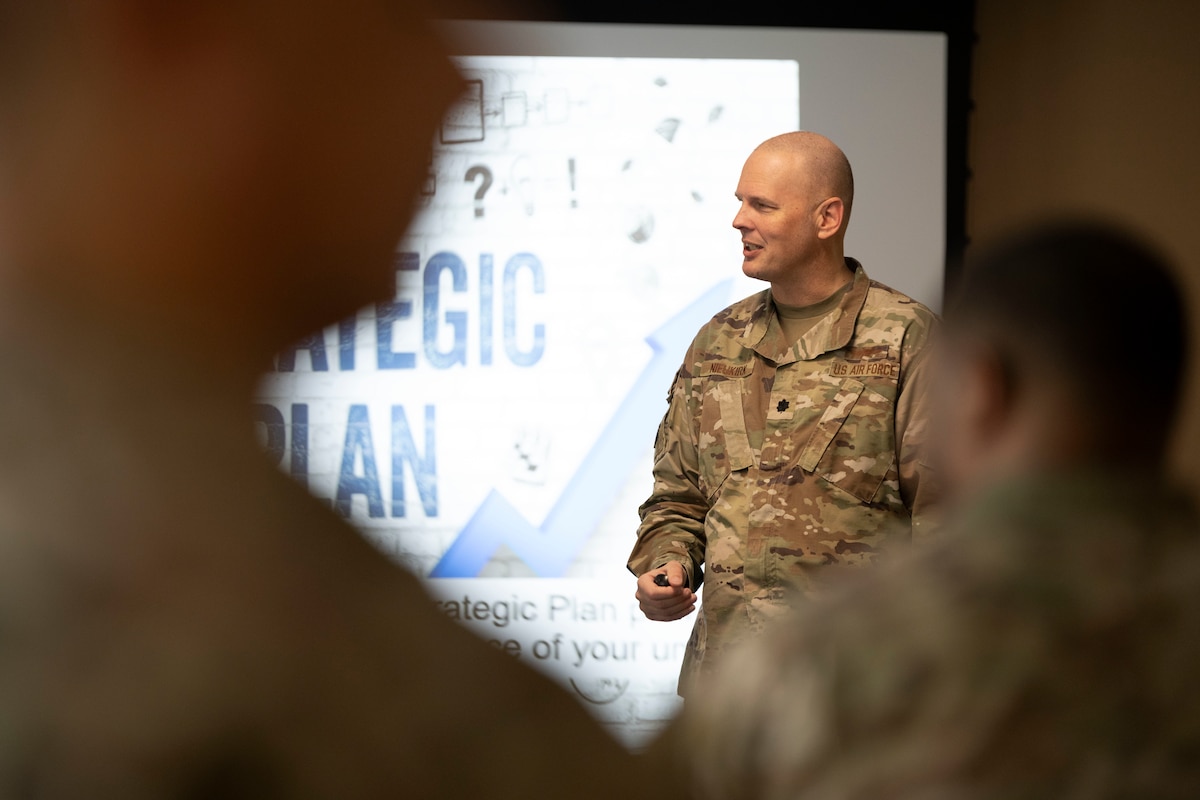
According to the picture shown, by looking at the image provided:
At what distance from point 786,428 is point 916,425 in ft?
0.79

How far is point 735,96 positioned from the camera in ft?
12.9

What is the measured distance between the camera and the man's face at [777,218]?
2273mm

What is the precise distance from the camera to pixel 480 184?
3875mm

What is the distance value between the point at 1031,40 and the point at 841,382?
2.68 meters

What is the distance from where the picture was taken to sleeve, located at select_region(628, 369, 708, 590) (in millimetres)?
2239

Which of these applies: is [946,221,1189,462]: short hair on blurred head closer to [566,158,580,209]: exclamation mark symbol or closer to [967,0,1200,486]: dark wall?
[967,0,1200,486]: dark wall

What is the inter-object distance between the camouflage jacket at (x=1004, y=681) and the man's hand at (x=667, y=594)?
4.63 ft

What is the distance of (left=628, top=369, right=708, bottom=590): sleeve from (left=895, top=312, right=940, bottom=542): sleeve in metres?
0.41

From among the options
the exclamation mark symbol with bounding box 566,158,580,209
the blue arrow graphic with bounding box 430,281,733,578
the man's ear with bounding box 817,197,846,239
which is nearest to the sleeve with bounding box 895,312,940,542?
the man's ear with bounding box 817,197,846,239

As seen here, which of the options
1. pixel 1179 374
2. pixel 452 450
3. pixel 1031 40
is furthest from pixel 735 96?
pixel 1179 374

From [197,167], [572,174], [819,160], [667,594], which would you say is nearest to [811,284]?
[819,160]

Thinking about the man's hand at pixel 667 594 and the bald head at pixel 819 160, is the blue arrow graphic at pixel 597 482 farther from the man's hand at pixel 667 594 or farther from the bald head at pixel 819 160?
the man's hand at pixel 667 594

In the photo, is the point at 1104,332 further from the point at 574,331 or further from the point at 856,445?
the point at 574,331

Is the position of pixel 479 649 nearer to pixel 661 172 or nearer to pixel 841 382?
pixel 841 382
